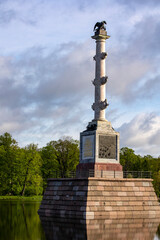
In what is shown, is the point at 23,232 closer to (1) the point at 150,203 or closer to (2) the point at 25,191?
(1) the point at 150,203

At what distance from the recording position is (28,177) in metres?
77.1

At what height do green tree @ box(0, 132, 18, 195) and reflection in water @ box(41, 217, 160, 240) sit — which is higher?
green tree @ box(0, 132, 18, 195)

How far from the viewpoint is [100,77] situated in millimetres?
41719

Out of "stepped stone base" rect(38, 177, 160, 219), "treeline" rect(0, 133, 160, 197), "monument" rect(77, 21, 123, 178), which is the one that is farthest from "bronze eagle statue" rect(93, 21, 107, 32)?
"treeline" rect(0, 133, 160, 197)

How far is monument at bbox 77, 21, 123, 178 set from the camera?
39.2 m

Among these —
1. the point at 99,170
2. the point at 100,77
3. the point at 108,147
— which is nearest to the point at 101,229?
the point at 99,170

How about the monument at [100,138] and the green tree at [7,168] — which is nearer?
the monument at [100,138]

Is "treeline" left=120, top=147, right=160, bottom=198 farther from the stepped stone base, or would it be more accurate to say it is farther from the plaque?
the stepped stone base

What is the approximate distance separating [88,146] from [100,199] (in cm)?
597

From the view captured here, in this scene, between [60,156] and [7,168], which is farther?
[60,156]

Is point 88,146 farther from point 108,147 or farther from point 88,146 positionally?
point 108,147

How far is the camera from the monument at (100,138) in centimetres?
3922

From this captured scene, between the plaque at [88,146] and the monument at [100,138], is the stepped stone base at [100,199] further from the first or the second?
the plaque at [88,146]

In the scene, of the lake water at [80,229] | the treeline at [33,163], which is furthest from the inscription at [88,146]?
the treeline at [33,163]
